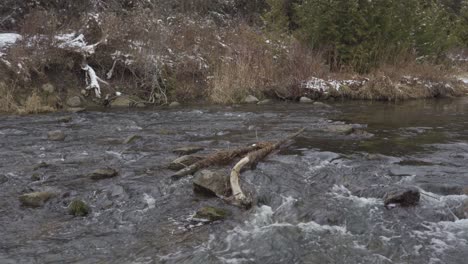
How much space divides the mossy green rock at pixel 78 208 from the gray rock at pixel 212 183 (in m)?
1.52

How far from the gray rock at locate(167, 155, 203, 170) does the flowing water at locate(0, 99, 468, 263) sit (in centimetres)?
30

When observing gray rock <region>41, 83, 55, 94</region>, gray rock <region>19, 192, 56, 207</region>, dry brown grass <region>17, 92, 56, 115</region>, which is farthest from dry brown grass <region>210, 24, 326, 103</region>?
gray rock <region>19, 192, 56, 207</region>

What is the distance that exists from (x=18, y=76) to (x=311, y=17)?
10.8 meters

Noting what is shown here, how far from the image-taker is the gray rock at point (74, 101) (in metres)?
14.3

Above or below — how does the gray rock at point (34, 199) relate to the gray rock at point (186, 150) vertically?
below

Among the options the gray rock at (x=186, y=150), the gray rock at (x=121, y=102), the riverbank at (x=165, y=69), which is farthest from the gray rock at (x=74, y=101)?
the gray rock at (x=186, y=150)

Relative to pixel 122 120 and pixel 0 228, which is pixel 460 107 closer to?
pixel 122 120

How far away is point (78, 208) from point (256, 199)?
2359 millimetres

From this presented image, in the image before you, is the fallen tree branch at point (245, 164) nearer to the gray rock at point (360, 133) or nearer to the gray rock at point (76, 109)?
the gray rock at point (360, 133)

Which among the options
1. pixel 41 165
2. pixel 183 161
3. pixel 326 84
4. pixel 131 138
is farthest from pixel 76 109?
pixel 326 84

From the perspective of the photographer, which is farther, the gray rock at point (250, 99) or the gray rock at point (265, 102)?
the gray rock at point (250, 99)

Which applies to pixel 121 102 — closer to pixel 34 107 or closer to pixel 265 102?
pixel 34 107

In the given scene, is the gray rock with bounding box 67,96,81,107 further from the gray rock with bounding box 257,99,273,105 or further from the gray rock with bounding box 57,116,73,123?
the gray rock with bounding box 257,99,273,105

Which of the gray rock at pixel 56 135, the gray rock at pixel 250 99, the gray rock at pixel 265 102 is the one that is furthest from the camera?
the gray rock at pixel 250 99
